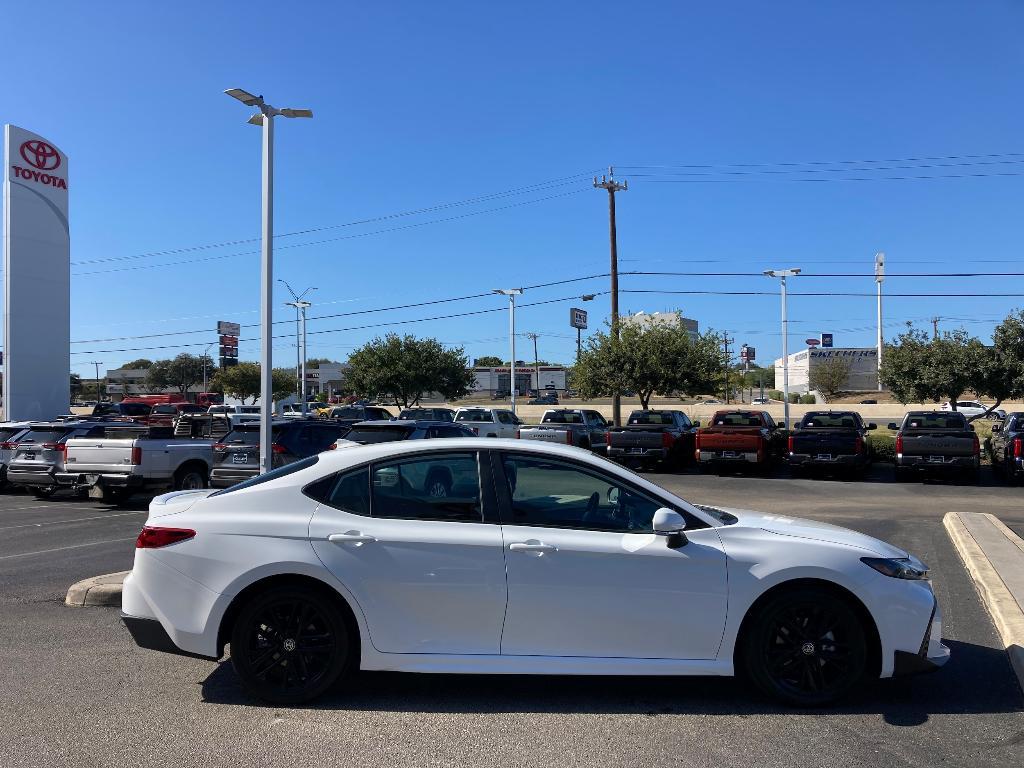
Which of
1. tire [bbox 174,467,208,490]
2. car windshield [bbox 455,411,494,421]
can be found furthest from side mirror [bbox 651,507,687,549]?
car windshield [bbox 455,411,494,421]

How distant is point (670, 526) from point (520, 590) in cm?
92

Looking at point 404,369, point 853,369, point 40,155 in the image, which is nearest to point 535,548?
point 40,155

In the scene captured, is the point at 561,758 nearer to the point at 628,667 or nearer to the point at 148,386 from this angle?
the point at 628,667

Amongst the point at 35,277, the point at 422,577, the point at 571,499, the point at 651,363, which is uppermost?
the point at 35,277

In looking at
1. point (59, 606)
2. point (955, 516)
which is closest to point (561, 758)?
point (59, 606)

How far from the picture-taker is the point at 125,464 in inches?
599

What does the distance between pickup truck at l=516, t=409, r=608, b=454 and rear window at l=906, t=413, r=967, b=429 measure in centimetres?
788

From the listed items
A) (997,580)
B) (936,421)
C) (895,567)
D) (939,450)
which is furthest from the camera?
(936,421)

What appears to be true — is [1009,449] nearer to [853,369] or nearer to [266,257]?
[266,257]

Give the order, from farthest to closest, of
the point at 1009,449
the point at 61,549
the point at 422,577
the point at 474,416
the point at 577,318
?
1. the point at 577,318
2. the point at 474,416
3. the point at 1009,449
4. the point at 61,549
5. the point at 422,577

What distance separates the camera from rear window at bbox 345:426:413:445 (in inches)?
537

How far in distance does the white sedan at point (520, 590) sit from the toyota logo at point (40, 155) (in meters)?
29.8

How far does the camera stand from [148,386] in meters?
118

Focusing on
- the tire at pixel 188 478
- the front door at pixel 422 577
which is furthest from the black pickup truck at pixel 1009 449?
the front door at pixel 422 577
